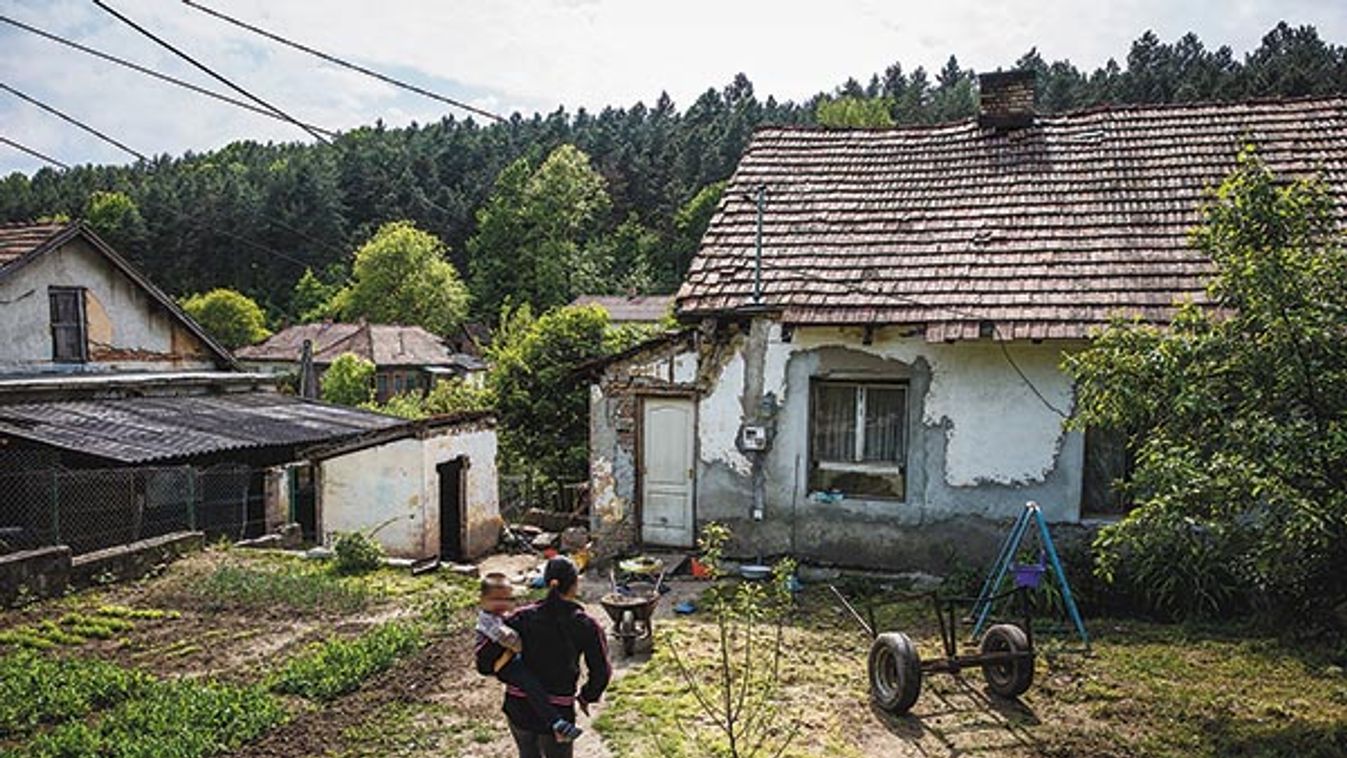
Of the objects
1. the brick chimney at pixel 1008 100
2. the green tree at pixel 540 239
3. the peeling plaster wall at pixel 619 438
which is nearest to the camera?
the peeling plaster wall at pixel 619 438

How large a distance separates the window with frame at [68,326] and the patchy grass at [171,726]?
15.5 m

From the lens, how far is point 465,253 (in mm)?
85625

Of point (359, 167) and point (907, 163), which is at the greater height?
point (359, 167)

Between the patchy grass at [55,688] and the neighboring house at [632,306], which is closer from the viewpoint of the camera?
the patchy grass at [55,688]

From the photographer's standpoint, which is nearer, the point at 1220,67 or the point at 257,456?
the point at 257,456

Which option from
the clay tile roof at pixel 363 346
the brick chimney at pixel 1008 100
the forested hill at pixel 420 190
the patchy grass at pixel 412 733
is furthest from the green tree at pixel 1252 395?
the forested hill at pixel 420 190

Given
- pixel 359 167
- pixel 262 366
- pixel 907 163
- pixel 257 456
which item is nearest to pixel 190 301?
pixel 359 167

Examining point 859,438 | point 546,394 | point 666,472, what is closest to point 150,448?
point 546,394

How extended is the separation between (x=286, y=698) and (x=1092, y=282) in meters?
9.77

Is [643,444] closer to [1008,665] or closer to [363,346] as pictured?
[1008,665]

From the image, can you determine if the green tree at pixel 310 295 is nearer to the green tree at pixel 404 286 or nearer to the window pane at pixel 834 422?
the green tree at pixel 404 286

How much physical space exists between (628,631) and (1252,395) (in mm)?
5425

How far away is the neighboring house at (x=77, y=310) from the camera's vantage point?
733 inches

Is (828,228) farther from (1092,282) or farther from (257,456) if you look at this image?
(257,456)
